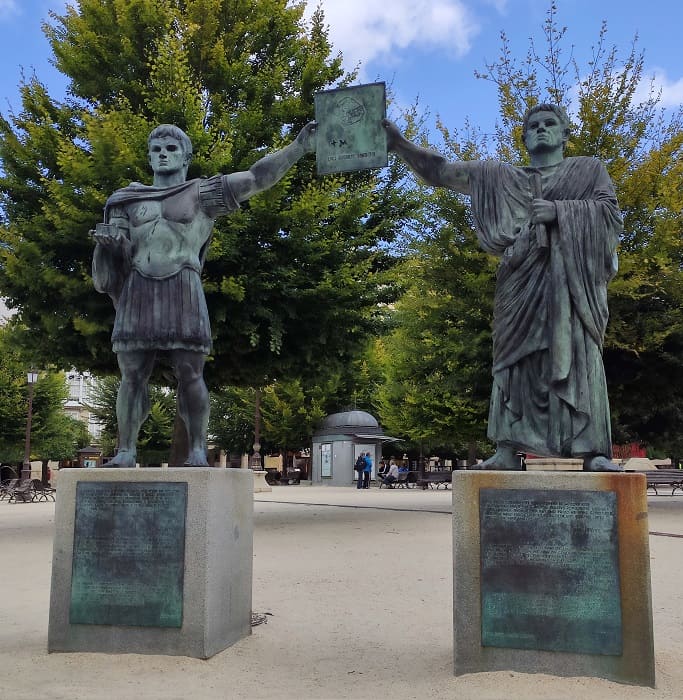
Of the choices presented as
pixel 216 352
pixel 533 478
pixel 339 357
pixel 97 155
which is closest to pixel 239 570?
pixel 533 478

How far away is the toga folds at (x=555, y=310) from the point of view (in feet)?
15.5

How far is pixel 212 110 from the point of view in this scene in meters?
13.6

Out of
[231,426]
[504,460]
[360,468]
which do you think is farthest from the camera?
[231,426]

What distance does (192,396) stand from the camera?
5504 millimetres

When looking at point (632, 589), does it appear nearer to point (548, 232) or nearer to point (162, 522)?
point (548, 232)

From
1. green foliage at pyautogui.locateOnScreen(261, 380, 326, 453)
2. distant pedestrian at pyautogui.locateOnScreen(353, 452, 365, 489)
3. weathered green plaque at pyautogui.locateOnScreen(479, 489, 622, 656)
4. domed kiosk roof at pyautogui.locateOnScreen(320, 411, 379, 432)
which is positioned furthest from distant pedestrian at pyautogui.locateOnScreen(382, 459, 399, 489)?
weathered green plaque at pyautogui.locateOnScreen(479, 489, 622, 656)

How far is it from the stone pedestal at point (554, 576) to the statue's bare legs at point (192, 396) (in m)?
1.94

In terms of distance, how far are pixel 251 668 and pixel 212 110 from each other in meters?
10.9

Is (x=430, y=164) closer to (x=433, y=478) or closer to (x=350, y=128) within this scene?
(x=350, y=128)

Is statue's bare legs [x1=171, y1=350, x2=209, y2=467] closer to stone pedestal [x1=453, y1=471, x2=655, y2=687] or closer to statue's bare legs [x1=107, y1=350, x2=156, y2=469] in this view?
statue's bare legs [x1=107, y1=350, x2=156, y2=469]

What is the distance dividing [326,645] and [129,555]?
158 centimetres

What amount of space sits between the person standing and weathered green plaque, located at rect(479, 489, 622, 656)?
1.14ft

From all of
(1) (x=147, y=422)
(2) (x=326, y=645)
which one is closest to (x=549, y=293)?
(2) (x=326, y=645)

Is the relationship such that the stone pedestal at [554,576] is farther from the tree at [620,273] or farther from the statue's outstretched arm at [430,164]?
the tree at [620,273]
